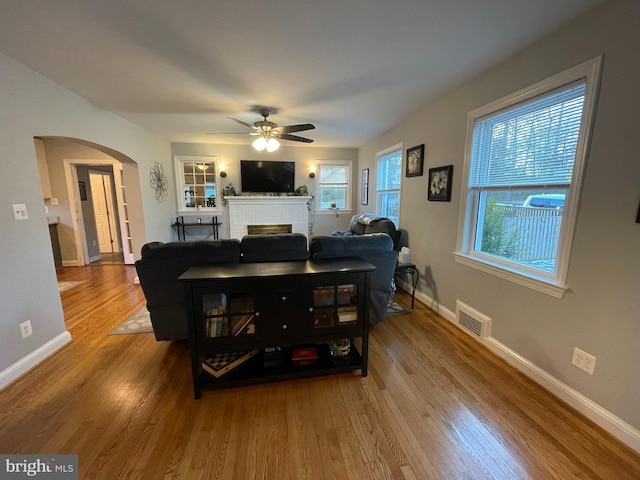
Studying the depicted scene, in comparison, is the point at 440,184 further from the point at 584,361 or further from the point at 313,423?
the point at 313,423

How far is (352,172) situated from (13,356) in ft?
19.1

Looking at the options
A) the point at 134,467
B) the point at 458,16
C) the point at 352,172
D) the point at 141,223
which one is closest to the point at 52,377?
the point at 134,467

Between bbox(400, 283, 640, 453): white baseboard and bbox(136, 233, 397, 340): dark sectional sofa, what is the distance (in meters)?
1.30

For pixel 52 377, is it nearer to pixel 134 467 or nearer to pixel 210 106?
pixel 134 467

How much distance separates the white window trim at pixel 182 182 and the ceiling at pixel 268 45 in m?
2.54

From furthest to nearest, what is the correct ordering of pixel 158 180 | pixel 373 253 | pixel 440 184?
pixel 158 180
pixel 440 184
pixel 373 253

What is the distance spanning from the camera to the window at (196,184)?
18.3 ft

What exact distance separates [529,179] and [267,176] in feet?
15.8

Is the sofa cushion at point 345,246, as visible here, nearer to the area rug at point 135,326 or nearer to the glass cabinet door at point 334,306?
the glass cabinet door at point 334,306

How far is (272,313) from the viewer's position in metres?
1.77

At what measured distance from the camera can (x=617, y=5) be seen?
1398 mm

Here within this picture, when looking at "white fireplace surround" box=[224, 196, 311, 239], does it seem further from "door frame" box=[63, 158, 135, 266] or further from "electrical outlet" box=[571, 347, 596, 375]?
"electrical outlet" box=[571, 347, 596, 375]

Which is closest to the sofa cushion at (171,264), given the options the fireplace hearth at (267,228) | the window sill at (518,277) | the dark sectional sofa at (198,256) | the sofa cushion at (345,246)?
the dark sectional sofa at (198,256)

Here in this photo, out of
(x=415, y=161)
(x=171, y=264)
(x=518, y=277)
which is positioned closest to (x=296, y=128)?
(x=415, y=161)
